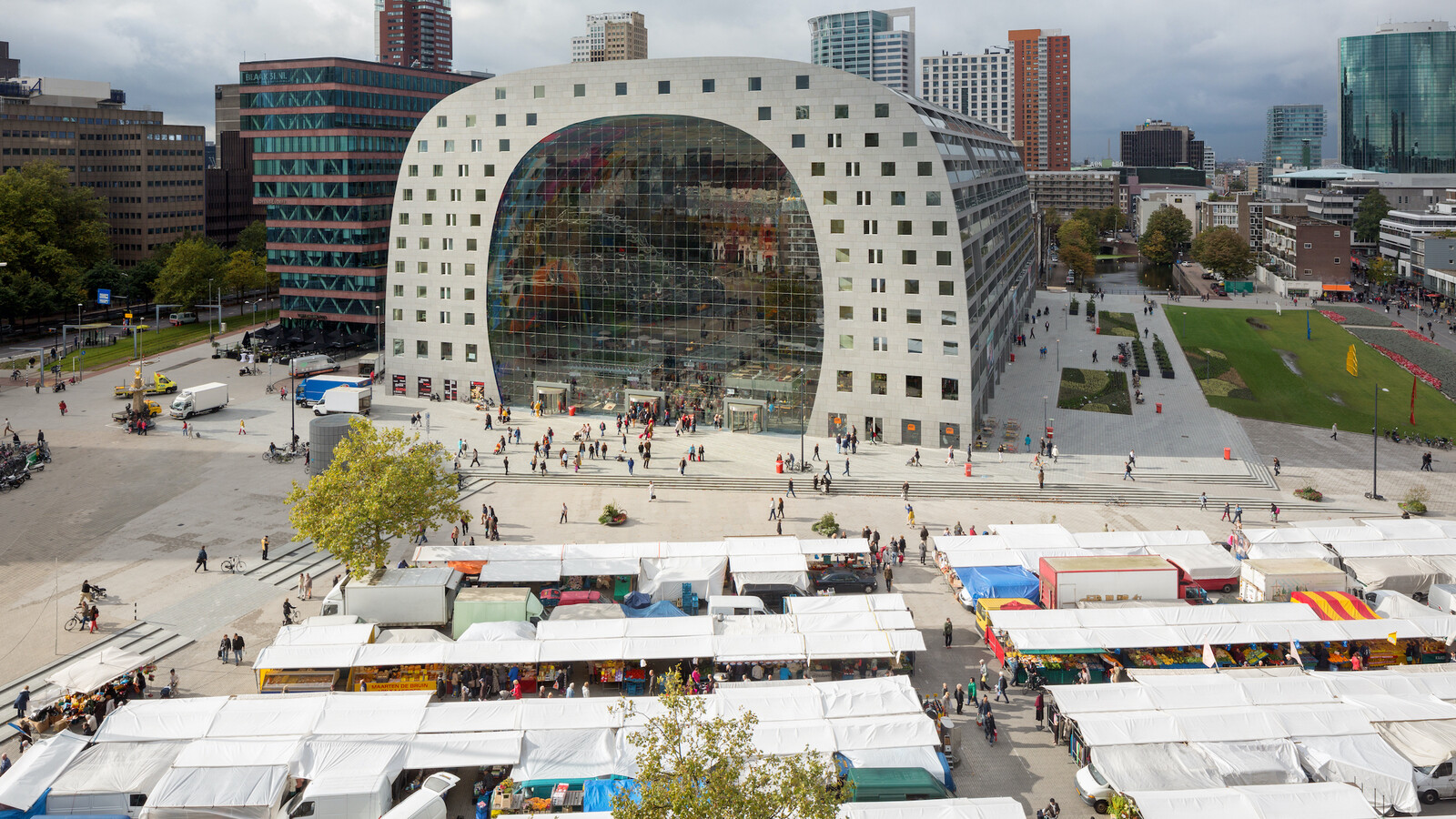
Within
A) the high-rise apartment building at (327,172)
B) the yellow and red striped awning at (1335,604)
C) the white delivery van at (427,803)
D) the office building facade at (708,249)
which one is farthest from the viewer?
the high-rise apartment building at (327,172)

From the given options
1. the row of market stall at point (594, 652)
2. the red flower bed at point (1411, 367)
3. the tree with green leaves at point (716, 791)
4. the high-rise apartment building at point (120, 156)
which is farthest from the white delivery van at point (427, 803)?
the high-rise apartment building at point (120, 156)

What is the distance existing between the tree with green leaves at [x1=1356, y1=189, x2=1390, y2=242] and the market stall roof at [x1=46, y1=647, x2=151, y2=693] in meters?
190

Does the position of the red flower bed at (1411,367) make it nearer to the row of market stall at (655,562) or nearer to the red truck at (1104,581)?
the red truck at (1104,581)

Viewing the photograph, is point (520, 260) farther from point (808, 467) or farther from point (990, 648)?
point (990, 648)

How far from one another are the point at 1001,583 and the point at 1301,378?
64.9 m

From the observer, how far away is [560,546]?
155ft

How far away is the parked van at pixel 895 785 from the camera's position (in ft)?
98.6

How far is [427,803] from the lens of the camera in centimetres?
2886

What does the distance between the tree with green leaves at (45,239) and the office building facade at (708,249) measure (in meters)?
51.2

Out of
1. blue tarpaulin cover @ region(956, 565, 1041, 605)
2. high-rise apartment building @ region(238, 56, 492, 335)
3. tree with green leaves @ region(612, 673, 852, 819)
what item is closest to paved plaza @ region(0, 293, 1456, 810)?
blue tarpaulin cover @ region(956, 565, 1041, 605)

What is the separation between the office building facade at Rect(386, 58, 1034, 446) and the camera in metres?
69.4

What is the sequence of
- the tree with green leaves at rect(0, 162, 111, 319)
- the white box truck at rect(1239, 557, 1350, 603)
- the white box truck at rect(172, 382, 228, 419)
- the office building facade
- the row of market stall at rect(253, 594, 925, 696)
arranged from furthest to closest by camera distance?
1. the tree with green leaves at rect(0, 162, 111, 319)
2. the white box truck at rect(172, 382, 228, 419)
3. the office building facade
4. the white box truck at rect(1239, 557, 1350, 603)
5. the row of market stall at rect(253, 594, 925, 696)

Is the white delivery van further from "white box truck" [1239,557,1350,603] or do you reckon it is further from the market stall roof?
"white box truck" [1239,557,1350,603]

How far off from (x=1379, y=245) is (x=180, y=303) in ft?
573
